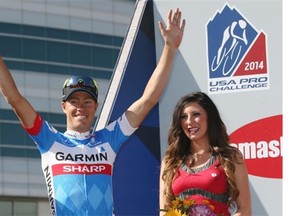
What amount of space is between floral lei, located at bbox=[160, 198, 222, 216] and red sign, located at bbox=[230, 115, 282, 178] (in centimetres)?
296

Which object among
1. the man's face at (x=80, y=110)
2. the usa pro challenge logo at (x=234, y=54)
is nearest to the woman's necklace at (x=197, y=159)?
the man's face at (x=80, y=110)

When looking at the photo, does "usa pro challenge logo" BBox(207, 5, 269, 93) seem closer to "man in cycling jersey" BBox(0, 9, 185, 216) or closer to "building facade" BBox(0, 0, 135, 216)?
"man in cycling jersey" BBox(0, 9, 185, 216)

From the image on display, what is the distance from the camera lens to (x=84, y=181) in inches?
228

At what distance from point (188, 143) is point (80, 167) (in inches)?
27.3

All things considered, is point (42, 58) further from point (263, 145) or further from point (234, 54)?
point (263, 145)

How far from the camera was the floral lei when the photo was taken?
5531 mm

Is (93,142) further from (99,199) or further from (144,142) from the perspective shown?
(144,142)

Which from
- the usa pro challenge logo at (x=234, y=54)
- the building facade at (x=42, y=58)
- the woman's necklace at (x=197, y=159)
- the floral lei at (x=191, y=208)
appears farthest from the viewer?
the building facade at (x=42, y=58)

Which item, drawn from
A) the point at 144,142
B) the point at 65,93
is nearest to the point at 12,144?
the point at 144,142

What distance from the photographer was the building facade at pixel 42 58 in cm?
3638

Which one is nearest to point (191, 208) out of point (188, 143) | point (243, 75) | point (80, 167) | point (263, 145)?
point (188, 143)

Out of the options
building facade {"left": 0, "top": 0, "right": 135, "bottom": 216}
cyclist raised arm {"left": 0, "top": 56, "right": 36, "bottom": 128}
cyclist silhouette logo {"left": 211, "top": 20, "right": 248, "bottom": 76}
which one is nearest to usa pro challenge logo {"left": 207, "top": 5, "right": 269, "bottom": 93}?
cyclist silhouette logo {"left": 211, "top": 20, "right": 248, "bottom": 76}

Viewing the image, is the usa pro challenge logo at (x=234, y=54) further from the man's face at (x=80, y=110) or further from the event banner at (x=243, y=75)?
the man's face at (x=80, y=110)

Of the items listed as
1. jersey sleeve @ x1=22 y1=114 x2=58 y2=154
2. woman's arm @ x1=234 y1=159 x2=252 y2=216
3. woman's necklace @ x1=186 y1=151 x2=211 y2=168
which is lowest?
woman's arm @ x1=234 y1=159 x2=252 y2=216
